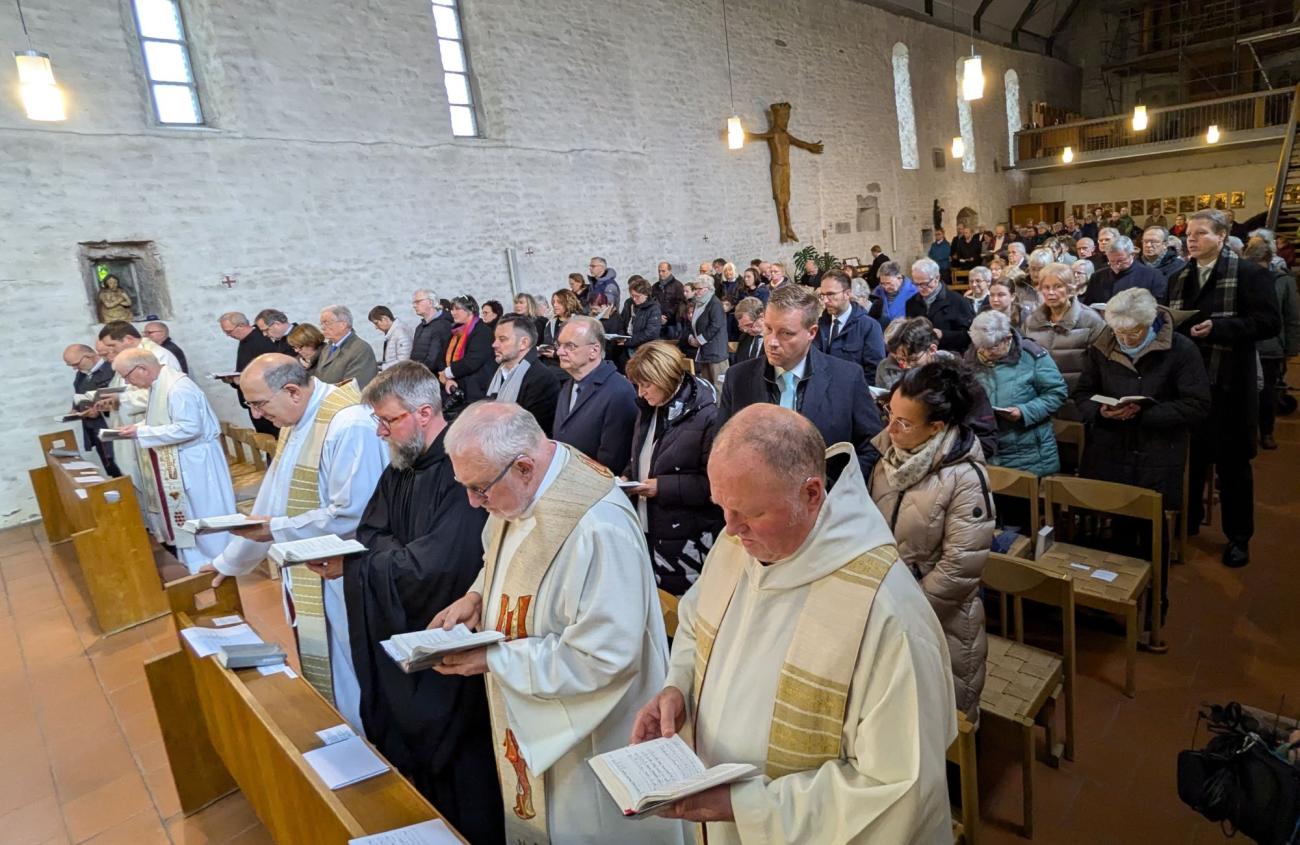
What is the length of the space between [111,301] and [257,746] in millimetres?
7860

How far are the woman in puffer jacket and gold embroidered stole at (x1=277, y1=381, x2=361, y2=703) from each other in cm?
230

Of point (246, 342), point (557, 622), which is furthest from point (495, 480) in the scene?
point (246, 342)

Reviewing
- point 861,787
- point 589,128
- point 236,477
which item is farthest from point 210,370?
point 861,787

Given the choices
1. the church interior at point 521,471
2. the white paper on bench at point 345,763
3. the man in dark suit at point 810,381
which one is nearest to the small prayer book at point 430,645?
the church interior at point 521,471

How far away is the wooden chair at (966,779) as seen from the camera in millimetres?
2324

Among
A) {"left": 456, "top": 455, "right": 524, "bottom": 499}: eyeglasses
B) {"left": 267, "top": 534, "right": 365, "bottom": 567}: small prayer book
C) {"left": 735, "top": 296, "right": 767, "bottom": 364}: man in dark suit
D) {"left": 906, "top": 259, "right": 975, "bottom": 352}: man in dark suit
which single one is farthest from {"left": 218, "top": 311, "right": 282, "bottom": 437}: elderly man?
{"left": 456, "top": 455, "right": 524, "bottom": 499}: eyeglasses

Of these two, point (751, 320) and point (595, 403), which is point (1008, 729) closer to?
point (595, 403)

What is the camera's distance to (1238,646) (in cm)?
372

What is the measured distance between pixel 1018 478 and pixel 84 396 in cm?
782

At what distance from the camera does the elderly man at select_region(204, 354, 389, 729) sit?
3.14 metres

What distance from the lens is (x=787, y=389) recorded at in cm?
346

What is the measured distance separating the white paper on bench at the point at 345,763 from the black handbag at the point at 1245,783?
206 cm

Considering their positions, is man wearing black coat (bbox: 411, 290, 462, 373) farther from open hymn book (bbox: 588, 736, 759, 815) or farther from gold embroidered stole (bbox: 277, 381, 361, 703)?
open hymn book (bbox: 588, 736, 759, 815)

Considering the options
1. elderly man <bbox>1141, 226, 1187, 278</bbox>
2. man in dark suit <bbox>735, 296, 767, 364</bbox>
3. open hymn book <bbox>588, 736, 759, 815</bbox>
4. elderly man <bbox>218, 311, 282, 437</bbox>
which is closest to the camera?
open hymn book <bbox>588, 736, 759, 815</bbox>
